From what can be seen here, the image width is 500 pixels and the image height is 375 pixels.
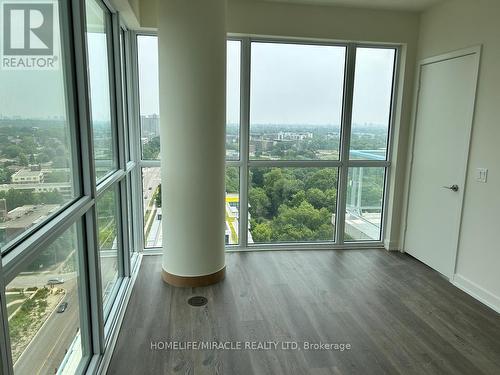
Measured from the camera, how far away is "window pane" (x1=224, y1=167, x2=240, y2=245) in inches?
162

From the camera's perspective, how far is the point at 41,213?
1.50 metres

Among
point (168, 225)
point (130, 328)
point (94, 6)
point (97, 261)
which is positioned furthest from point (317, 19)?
point (130, 328)

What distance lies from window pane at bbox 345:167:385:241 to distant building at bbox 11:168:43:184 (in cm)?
359

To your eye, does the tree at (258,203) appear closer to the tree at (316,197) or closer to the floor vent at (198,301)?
the tree at (316,197)

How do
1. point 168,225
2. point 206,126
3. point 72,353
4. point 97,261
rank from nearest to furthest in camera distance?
point 72,353 < point 97,261 < point 206,126 < point 168,225

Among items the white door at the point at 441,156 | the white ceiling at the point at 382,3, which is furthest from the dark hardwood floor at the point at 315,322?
the white ceiling at the point at 382,3

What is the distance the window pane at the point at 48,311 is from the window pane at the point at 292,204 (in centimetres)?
256

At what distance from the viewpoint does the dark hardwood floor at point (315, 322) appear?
89.5 inches

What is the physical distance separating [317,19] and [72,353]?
379 cm

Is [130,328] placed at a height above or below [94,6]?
below

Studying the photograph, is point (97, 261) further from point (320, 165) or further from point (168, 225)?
point (320, 165)

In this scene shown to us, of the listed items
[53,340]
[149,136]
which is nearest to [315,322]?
[53,340]

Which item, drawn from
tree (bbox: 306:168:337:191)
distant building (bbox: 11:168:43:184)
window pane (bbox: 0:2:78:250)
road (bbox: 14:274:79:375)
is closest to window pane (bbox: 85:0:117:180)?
window pane (bbox: 0:2:78:250)

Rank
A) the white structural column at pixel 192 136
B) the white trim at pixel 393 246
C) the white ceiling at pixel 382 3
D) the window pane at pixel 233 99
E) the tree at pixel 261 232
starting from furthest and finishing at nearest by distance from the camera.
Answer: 1. the white trim at pixel 393 246
2. the tree at pixel 261 232
3. the window pane at pixel 233 99
4. the white ceiling at pixel 382 3
5. the white structural column at pixel 192 136
